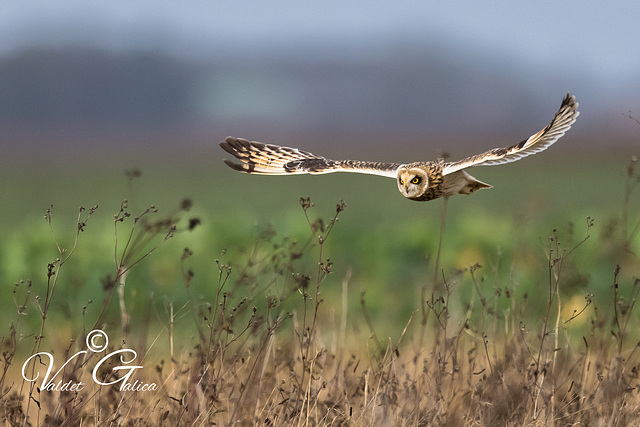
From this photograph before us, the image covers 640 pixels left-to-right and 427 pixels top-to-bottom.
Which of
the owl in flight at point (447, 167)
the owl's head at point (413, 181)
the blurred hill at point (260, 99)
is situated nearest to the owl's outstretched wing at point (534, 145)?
the owl in flight at point (447, 167)

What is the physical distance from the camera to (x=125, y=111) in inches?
6004

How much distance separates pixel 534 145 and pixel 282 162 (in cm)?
185

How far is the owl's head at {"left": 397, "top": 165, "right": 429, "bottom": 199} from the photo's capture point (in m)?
3.94

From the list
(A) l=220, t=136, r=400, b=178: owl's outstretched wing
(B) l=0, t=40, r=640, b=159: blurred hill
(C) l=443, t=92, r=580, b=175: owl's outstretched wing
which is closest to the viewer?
(C) l=443, t=92, r=580, b=175: owl's outstretched wing

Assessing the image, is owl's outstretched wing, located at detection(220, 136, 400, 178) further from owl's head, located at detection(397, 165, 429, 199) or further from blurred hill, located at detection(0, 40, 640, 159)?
blurred hill, located at detection(0, 40, 640, 159)

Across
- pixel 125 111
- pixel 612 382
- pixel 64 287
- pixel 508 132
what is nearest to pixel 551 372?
pixel 612 382

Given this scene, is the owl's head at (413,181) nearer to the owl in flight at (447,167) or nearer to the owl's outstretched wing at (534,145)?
the owl in flight at (447,167)

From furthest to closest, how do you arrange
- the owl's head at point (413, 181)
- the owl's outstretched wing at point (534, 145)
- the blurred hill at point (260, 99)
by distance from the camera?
1. the blurred hill at point (260, 99)
2. the owl's head at point (413, 181)
3. the owl's outstretched wing at point (534, 145)

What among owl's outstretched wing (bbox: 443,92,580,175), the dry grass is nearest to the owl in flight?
owl's outstretched wing (bbox: 443,92,580,175)

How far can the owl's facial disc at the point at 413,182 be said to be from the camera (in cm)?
394

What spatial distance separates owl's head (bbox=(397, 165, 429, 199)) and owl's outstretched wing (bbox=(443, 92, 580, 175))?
0.41 ft

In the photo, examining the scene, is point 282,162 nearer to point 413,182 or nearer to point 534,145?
point 413,182

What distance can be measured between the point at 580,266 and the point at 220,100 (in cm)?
17075

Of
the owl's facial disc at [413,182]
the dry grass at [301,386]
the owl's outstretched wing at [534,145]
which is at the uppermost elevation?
the owl's outstretched wing at [534,145]
